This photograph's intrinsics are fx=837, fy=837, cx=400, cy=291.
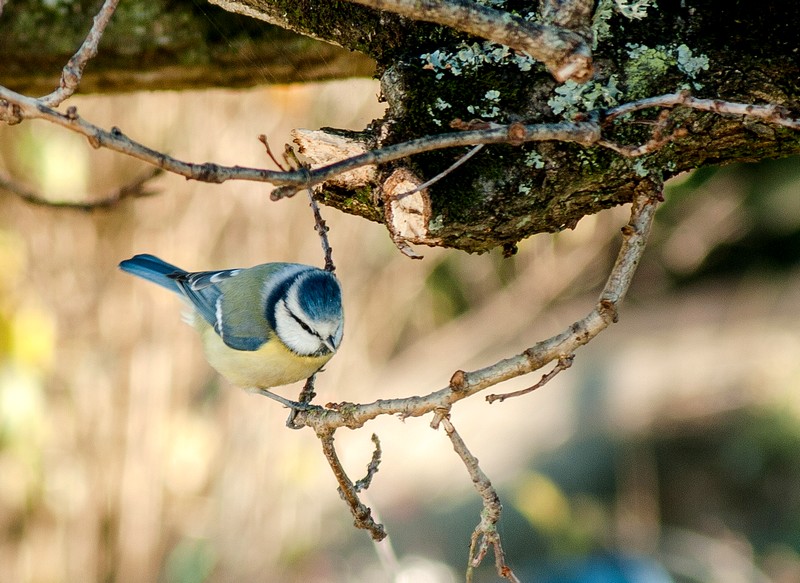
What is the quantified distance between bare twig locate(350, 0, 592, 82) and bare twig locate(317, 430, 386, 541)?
612 mm

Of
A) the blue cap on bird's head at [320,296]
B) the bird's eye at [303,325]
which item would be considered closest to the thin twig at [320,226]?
the blue cap on bird's head at [320,296]

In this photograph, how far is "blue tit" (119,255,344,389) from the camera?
176cm

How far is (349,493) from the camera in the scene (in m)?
1.21

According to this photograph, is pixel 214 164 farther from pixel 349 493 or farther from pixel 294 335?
pixel 294 335

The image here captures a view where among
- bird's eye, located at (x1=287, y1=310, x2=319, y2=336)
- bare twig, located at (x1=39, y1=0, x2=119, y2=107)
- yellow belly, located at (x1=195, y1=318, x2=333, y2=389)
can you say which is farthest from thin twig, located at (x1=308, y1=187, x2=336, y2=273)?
bare twig, located at (x1=39, y1=0, x2=119, y2=107)

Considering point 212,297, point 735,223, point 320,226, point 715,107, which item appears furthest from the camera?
point 735,223

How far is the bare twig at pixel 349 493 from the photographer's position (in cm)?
121

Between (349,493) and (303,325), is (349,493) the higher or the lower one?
the lower one

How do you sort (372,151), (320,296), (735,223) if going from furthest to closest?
(735,223), (320,296), (372,151)

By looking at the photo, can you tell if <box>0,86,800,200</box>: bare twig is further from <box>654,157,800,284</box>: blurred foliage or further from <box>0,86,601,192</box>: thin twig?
<box>654,157,800,284</box>: blurred foliage

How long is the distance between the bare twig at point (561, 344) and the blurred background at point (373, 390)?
4.79ft

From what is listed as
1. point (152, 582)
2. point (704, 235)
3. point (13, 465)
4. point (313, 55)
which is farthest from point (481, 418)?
point (313, 55)

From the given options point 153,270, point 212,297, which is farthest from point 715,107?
point 153,270

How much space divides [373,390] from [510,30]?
314 cm
